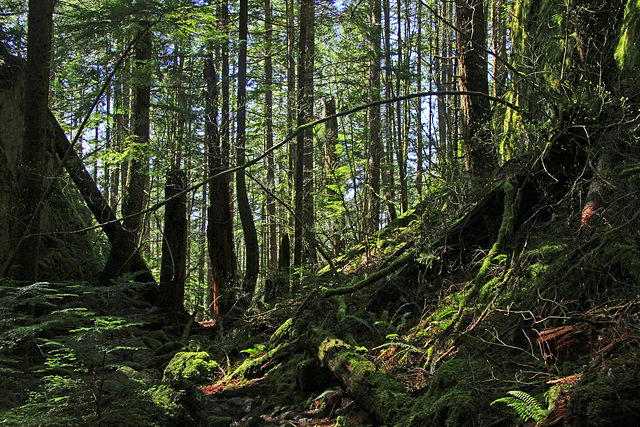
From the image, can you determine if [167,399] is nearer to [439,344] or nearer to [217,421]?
[217,421]

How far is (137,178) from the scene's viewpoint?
37.8 ft

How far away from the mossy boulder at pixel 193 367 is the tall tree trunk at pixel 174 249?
8.01 feet

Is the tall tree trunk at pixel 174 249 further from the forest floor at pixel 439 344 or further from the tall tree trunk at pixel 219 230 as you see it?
the forest floor at pixel 439 344

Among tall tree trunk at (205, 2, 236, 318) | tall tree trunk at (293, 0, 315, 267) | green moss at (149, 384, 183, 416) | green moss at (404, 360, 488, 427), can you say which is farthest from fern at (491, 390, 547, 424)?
tall tree trunk at (293, 0, 315, 267)

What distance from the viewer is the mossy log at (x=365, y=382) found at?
319 cm

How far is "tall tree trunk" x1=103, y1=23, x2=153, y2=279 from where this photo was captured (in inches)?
384

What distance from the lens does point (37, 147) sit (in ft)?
18.1

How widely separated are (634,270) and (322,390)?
295 cm

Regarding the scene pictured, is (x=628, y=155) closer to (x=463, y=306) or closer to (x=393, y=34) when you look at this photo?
(x=463, y=306)

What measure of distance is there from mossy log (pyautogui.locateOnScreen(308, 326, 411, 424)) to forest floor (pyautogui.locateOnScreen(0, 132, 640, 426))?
15 millimetres

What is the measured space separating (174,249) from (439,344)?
20.2ft

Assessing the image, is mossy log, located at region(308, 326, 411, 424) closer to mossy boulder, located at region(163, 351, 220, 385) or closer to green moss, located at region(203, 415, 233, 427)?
green moss, located at region(203, 415, 233, 427)

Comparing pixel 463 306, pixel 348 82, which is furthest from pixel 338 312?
pixel 348 82

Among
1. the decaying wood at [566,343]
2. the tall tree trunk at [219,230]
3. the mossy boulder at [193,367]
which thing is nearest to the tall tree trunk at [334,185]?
the tall tree trunk at [219,230]
